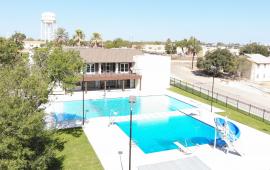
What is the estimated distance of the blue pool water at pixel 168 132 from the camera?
72.5 feet

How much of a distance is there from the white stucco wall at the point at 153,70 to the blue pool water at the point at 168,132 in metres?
13.6

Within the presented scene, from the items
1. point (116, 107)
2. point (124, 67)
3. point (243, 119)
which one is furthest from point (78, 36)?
point (243, 119)

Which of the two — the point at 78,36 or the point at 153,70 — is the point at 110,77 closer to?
the point at 153,70

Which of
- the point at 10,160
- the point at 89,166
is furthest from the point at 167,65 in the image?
the point at 10,160

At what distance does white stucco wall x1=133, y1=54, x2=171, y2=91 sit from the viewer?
41219 millimetres

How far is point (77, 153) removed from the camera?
19.2 metres

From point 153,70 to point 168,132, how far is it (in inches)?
718

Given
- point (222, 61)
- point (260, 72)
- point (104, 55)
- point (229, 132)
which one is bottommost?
point (229, 132)

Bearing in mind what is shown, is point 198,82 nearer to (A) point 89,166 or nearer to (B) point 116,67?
(B) point 116,67

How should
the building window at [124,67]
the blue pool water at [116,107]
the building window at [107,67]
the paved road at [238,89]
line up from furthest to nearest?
the building window at [124,67]
the building window at [107,67]
the paved road at [238,89]
the blue pool water at [116,107]

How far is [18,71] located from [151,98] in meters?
25.4

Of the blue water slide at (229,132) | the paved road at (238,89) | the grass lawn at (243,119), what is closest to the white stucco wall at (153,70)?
the paved road at (238,89)

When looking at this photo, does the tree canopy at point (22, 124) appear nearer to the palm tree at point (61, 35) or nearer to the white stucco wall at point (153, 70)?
the white stucco wall at point (153, 70)

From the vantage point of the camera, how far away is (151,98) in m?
38.1
